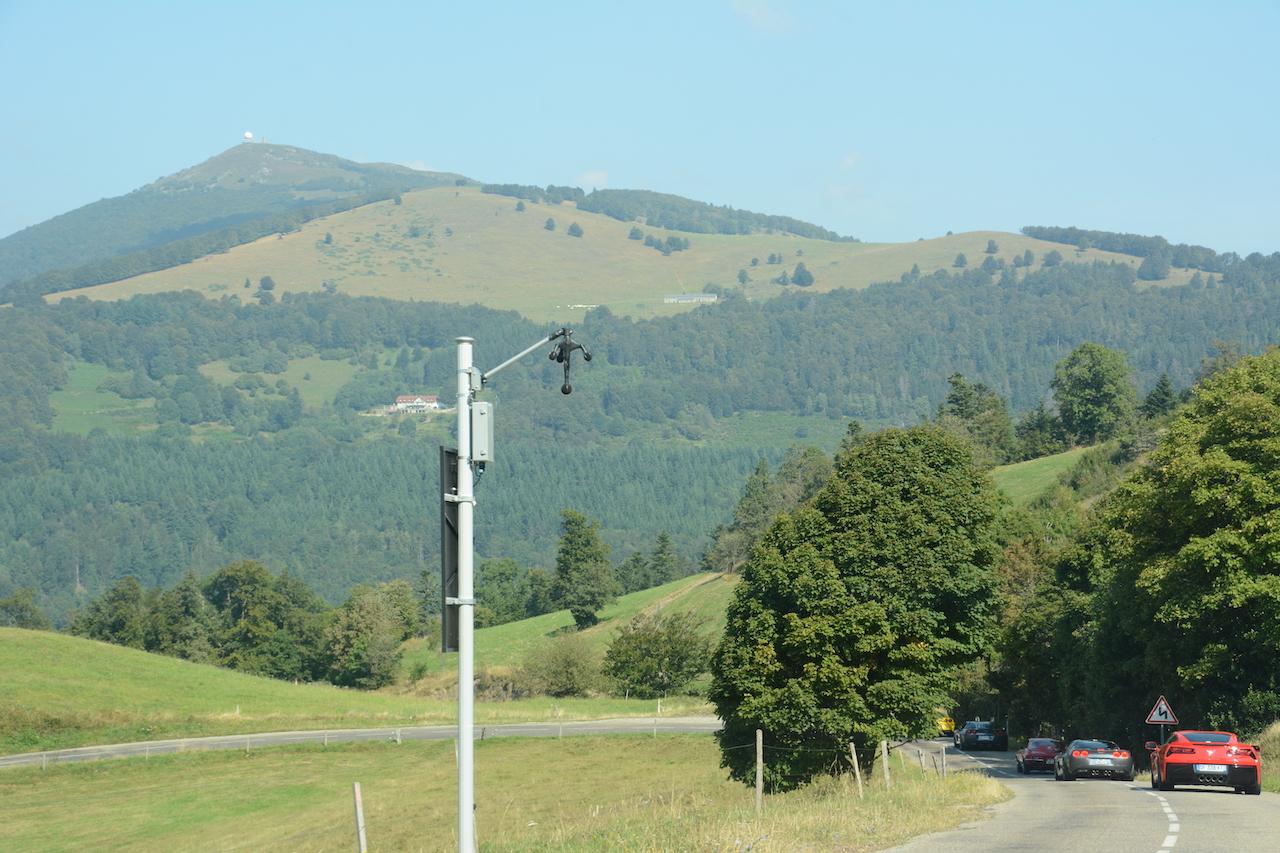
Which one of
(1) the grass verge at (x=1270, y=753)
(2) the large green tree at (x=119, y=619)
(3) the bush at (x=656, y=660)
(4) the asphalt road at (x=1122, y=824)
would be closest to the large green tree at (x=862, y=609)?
A: (1) the grass verge at (x=1270, y=753)

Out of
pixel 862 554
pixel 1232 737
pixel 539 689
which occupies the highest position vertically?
pixel 862 554

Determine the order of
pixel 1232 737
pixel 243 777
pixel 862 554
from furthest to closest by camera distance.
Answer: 1. pixel 243 777
2. pixel 862 554
3. pixel 1232 737

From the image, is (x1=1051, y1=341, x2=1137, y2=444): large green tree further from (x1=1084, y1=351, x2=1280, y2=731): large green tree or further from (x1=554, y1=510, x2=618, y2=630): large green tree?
(x1=1084, y1=351, x2=1280, y2=731): large green tree

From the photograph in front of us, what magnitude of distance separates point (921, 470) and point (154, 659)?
7938 centimetres

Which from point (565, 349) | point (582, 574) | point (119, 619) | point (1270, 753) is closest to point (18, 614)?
point (119, 619)

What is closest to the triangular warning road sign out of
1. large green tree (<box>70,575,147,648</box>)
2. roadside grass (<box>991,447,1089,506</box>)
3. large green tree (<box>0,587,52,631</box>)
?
roadside grass (<box>991,447,1089,506</box>)

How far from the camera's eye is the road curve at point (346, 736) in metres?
76.1

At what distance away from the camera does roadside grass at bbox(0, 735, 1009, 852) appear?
24.1 meters

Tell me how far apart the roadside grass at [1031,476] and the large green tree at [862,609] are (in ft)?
255

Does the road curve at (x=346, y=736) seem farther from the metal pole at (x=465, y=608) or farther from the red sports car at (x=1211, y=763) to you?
the metal pole at (x=465, y=608)

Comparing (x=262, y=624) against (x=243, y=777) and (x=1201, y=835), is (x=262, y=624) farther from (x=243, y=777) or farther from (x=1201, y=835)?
(x=1201, y=835)

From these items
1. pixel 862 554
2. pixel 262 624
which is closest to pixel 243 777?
pixel 862 554

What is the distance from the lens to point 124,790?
64500 millimetres

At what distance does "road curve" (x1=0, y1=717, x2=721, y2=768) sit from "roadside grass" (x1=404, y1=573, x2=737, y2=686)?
1751 inches
